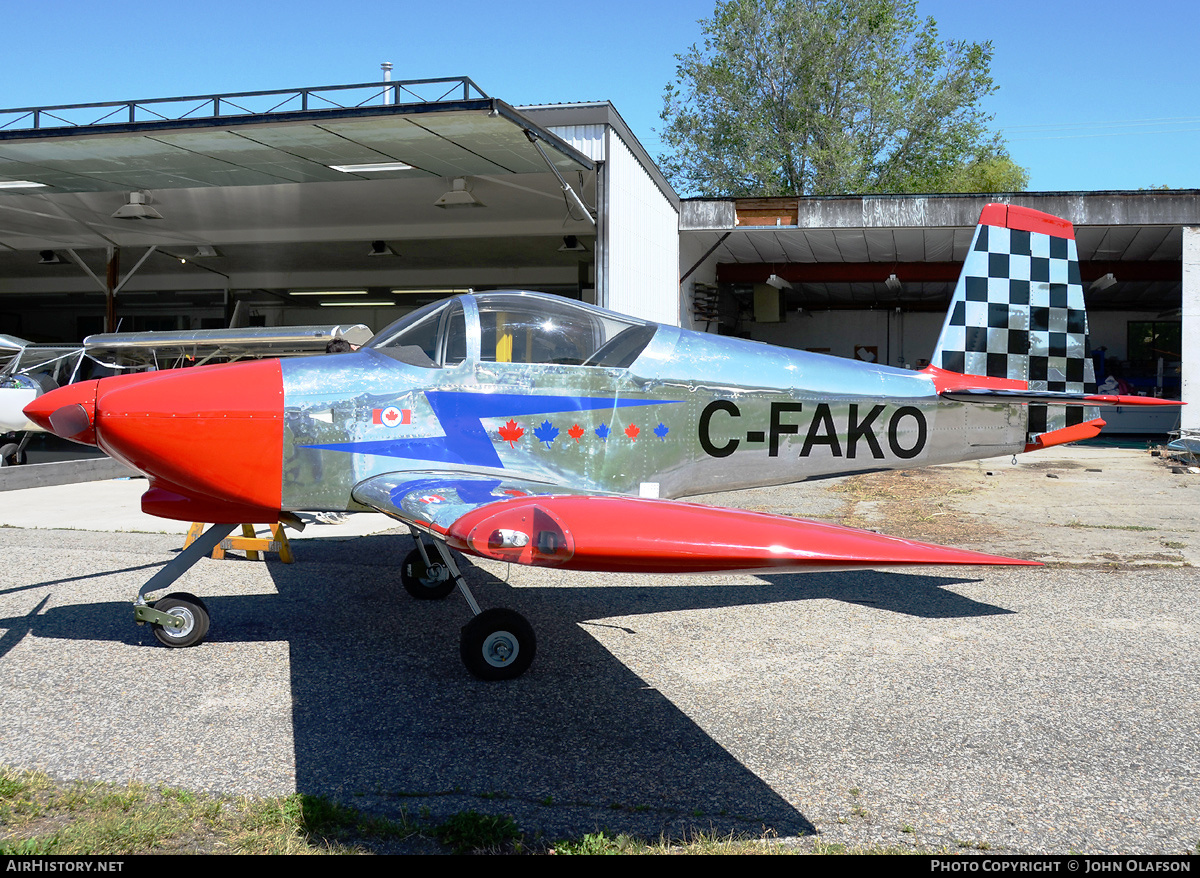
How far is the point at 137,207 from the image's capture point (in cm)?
1579

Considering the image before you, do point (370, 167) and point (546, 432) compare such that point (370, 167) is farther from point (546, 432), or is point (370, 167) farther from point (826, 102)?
point (826, 102)

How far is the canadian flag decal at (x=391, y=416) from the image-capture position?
4355 mm

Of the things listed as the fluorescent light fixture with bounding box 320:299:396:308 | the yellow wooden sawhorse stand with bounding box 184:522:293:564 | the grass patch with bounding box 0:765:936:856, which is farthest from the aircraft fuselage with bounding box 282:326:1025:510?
the fluorescent light fixture with bounding box 320:299:396:308

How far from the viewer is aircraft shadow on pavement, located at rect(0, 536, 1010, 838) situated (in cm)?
296

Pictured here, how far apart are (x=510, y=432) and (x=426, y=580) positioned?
1.82 meters

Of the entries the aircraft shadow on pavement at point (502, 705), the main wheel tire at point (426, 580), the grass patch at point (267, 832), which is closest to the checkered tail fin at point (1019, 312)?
the aircraft shadow on pavement at point (502, 705)

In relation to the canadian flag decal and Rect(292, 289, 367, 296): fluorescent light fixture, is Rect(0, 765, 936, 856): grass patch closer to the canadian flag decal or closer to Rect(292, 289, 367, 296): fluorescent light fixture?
the canadian flag decal

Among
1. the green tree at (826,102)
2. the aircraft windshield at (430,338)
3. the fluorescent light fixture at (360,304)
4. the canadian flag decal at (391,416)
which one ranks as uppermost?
the green tree at (826,102)

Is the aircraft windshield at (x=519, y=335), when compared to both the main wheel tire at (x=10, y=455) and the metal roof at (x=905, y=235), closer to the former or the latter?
the main wheel tire at (x=10, y=455)

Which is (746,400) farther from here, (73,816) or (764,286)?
(764,286)

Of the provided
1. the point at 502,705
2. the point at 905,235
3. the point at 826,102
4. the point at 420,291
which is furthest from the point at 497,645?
the point at 826,102

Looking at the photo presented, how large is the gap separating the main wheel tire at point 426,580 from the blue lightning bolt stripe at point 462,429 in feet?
5.28

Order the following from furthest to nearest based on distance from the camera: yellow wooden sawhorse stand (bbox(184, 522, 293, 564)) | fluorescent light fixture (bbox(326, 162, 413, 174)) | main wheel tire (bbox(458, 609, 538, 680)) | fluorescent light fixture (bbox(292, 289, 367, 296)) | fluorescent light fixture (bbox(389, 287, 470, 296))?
fluorescent light fixture (bbox(292, 289, 367, 296))
fluorescent light fixture (bbox(389, 287, 470, 296))
fluorescent light fixture (bbox(326, 162, 413, 174))
yellow wooden sawhorse stand (bbox(184, 522, 293, 564))
main wheel tire (bbox(458, 609, 538, 680))
